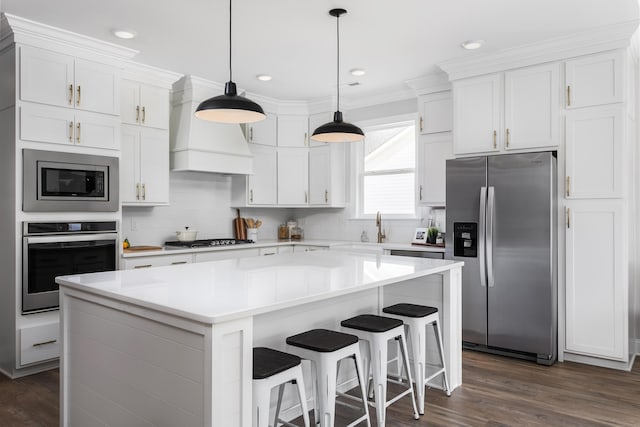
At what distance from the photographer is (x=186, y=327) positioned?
5.43 feet

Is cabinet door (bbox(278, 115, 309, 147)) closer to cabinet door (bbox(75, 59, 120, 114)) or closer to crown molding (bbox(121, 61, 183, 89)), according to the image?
crown molding (bbox(121, 61, 183, 89))

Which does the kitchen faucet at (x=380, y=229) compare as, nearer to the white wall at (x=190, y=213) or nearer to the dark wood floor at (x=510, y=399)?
the white wall at (x=190, y=213)

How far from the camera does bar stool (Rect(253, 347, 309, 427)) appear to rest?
1.85 m

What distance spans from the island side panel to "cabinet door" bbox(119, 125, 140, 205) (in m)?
1.96

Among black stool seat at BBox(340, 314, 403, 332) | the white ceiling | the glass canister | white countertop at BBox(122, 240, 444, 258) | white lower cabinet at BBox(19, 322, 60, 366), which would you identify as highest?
the white ceiling

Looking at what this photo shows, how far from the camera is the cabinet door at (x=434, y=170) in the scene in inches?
182

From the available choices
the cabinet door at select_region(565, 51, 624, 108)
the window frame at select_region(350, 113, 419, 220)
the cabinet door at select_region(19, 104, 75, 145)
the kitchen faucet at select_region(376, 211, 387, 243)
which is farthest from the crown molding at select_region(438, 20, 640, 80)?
the cabinet door at select_region(19, 104, 75, 145)

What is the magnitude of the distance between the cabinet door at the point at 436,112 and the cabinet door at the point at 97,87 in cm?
294

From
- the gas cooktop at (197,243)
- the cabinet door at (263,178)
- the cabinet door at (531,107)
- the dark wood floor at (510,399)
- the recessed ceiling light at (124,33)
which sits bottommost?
the dark wood floor at (510,399)

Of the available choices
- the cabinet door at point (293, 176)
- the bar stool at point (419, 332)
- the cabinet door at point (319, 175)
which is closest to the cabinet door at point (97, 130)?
the cabinet door at point (293, 176)

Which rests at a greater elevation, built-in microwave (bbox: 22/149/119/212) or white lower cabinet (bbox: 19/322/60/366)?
built-in microwave (bbox: 22/149/119/212)

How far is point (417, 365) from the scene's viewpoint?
2.77m

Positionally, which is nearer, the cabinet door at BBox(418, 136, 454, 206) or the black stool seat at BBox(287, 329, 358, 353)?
the black stool seat at BBox(287, 329, 358, 353)

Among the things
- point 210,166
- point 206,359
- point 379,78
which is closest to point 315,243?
point 210,166
